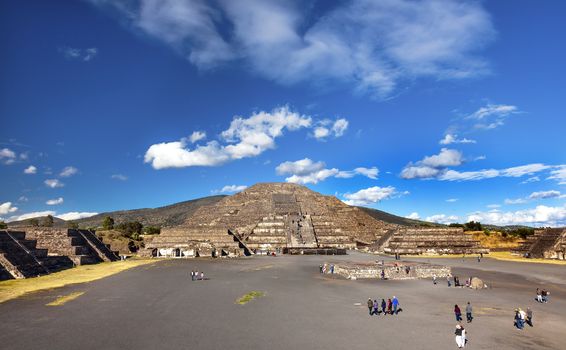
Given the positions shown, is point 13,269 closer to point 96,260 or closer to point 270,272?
point 96,260

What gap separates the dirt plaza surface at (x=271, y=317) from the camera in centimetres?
1384

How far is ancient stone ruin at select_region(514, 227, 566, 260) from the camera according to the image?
2093 inches

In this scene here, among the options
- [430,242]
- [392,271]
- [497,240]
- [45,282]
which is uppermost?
[430,242]

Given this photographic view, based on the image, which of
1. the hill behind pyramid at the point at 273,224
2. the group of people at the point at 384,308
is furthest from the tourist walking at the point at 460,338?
the hill behind pyramid at the point at 273,224

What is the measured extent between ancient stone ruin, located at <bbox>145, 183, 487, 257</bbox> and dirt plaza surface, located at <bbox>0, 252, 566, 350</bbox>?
3193 cm

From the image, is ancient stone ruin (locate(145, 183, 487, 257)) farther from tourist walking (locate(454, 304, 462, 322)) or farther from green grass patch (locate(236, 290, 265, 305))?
tourist walking (locate(454, 304, 462, 322))

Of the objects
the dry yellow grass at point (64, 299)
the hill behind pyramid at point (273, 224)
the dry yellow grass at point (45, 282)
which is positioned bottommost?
the dry yellow grass at point (64, 299)

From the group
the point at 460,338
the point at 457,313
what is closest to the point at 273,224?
the point at 457,313

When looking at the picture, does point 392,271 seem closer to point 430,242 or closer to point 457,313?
point 457,313

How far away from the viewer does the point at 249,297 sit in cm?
2250

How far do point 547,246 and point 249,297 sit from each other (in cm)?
5466

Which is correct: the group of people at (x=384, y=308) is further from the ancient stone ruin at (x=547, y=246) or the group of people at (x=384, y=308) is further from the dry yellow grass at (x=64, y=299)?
the ancient stone ruin at (x=547, y=246)

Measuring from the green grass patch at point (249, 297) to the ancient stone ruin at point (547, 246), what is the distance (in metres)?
51.1

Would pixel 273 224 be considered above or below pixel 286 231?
above
